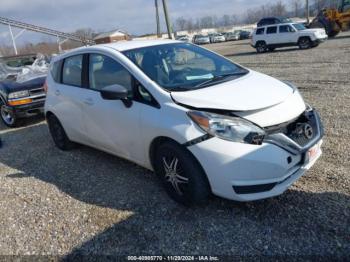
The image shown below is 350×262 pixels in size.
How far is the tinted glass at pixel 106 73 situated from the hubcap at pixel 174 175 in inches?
37.4

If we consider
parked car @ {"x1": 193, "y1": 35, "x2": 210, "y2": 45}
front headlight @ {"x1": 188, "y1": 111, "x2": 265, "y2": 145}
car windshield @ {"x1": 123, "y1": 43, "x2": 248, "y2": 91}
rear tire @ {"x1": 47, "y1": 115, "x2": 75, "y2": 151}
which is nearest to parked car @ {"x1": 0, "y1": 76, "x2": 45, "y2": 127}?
rear tire @ {"x1": 47, "y1": 115, "x2": 75, "y2": 151}

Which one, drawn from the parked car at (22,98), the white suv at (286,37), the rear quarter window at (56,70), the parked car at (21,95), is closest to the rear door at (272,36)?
the white suv at (286,37)

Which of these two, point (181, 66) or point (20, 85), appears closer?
point (181, 66)

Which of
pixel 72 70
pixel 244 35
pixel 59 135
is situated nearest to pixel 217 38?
pixel 244 35

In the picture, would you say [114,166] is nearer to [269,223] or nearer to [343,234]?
[269,223]

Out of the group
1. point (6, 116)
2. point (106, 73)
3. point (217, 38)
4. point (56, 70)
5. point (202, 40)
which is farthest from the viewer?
point (202, 40)

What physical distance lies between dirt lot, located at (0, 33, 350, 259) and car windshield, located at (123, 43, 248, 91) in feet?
4.13

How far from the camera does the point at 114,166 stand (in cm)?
465

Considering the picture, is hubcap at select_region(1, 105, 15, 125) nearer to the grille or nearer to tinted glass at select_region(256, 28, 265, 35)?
the grille

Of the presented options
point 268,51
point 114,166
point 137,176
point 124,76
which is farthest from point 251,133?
point 268,51

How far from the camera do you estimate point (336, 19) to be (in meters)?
24.8

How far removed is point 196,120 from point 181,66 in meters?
1.12

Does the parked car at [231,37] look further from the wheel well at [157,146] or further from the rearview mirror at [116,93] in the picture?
the wheel well at [157,146]

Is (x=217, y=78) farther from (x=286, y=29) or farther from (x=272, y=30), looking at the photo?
(x=272, y=30)
